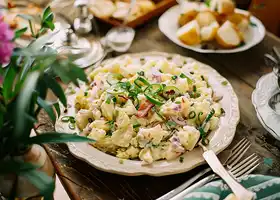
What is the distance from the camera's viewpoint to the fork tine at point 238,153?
115 centimetres

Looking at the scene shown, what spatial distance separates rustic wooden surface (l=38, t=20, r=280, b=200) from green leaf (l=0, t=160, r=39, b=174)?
0.33 metres

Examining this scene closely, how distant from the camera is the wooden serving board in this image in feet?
5.44

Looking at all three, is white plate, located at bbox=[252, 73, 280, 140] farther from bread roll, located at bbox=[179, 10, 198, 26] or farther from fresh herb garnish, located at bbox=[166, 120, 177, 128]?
bread roll, located at bbox=[179, 10, 198, 26]

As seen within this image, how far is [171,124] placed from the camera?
1.14m

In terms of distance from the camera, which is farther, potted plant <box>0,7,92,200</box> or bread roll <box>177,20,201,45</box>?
bread roll <box>177,20,201,45</box>

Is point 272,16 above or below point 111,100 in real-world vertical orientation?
below

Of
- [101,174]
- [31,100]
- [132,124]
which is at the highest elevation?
[31,100]

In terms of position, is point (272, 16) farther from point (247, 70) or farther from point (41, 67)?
point (41, 67)

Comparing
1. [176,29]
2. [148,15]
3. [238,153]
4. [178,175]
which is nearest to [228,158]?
[238,153]

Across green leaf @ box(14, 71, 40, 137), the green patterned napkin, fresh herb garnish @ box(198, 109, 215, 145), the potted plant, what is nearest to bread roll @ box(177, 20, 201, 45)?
fresh herb garnish @ box(198, 109, 215, 145)

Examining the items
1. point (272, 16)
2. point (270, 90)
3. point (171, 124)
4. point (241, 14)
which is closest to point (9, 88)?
point (171, 124)

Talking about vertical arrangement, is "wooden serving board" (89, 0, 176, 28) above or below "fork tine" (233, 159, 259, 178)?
above

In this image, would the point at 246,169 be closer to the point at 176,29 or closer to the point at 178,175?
the point at 178,175

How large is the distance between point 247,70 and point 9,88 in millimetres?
956
